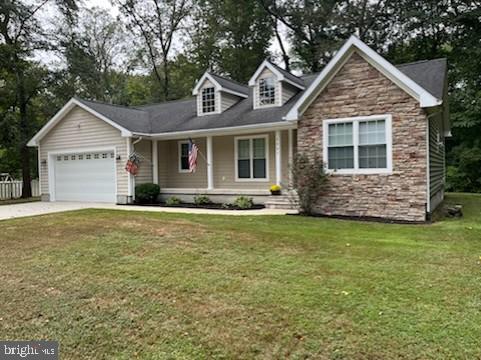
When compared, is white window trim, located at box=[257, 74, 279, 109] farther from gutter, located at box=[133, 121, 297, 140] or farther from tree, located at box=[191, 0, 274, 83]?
tree, located at box=[191, 0, 274, 83]

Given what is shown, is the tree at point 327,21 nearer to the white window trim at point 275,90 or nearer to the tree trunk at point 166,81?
the tree trunk at point 166,81

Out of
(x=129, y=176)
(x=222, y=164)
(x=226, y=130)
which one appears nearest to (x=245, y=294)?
(x=226, y=130)

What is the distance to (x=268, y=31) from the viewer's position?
28.5 m

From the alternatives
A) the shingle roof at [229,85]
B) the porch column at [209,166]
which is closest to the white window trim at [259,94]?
the shingle roof at [229,85]

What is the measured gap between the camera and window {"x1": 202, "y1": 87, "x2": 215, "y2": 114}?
16297mm

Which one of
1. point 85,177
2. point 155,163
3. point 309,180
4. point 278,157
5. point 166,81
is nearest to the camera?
point 309,180

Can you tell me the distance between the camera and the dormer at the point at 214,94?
1599cm

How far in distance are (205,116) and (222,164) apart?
241 centimetres

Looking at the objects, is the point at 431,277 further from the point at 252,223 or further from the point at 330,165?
the point at 330,165

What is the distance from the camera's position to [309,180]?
10.8 metres

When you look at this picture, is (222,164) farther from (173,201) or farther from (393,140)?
(393,140)

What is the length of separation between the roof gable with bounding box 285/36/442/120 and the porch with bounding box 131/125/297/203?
1.89 metres

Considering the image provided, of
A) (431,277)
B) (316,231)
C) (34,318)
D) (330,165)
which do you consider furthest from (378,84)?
(34,318)

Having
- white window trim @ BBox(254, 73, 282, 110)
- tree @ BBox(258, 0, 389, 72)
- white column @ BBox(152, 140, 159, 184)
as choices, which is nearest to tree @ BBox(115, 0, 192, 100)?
tree @ BBox(258, 0, 389, 72)
